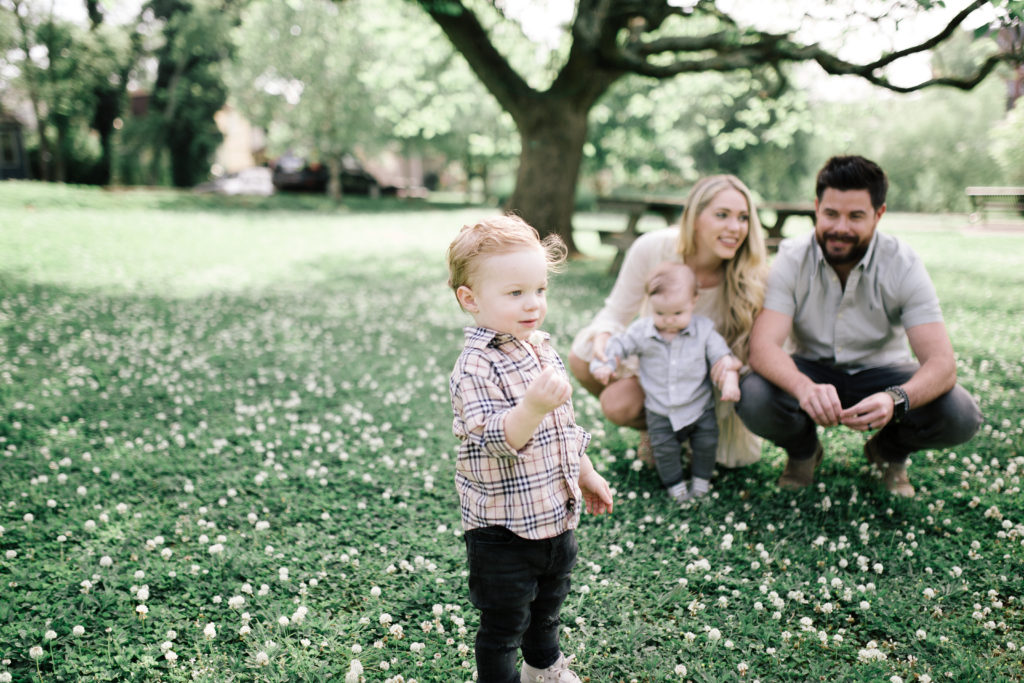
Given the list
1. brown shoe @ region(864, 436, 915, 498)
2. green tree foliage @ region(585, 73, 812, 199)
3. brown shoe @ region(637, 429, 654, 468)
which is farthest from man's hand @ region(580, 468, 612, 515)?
green tree foliage @ region(585, 73, 812, 199)

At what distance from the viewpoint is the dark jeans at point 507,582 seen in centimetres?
251

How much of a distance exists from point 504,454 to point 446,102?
1810 centimetres

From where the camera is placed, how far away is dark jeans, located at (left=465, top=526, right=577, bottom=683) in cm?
251

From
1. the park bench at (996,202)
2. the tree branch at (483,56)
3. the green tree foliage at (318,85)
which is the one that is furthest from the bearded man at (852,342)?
the park bench at (996,202)

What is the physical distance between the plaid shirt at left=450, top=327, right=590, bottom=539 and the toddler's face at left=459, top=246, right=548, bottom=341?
9cm

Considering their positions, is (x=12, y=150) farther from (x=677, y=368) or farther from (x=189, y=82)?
(x=677, y=368)

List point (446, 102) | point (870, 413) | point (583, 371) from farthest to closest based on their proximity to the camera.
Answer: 1. point (446, 102)
2. point (583, 371)
3. point (870, 413)

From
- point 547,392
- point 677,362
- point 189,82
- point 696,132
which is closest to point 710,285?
point 677,362

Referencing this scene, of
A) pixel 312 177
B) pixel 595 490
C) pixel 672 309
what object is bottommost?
pixel 595 490

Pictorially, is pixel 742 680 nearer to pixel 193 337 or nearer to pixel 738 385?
pixel 738 385

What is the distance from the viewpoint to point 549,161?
14719mm

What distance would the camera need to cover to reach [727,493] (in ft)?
15.7

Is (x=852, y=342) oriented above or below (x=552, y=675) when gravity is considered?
above

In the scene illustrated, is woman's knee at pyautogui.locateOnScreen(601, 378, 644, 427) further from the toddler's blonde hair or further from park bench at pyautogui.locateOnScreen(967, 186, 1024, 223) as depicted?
park bench at pyautogui.locateOnScreen(967, 186, 1024, 223)
